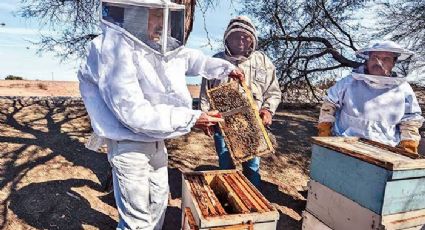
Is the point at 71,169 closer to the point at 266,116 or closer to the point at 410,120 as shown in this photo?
the point at 266,116

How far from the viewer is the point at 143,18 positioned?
2.09 metres

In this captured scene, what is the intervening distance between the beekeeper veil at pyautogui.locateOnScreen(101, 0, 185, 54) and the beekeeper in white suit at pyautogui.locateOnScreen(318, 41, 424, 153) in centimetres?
164

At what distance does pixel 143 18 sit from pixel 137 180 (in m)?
1.03

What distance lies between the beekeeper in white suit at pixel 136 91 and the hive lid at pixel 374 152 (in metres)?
0.92

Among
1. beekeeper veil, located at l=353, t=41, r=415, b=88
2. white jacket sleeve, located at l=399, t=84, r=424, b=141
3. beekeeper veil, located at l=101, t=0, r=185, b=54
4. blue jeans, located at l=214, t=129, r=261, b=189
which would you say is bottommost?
blue jeans, located at l=214, t=129, r=261, b=189

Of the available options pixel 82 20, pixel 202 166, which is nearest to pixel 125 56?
pixel 202 166

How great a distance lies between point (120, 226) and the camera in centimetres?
232

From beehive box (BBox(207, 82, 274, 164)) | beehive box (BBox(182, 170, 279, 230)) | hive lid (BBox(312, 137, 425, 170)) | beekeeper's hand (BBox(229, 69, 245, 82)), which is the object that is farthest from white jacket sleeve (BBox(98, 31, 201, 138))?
hive lid (BBox(312, 137, 425, 170))

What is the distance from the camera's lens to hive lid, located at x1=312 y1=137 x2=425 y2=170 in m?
2.02

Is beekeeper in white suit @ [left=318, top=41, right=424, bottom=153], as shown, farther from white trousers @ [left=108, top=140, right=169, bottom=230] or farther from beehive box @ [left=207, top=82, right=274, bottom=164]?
white trousers @ [left=108, top=140, right=169, bottom=230]

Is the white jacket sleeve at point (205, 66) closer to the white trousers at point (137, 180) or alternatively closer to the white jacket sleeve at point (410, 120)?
the white trousers at point (137, 180)

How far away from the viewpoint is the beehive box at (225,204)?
193 cm

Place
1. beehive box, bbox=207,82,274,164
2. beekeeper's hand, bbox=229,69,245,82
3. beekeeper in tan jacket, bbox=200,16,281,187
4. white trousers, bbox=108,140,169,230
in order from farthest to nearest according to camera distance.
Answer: beekeeper in tan jacket, bbox=200,16,281,187
beekeeper's hand, bbox=229,69,245,82
beehive box, bbox=207,82,274,164
white trousers, bbox=108,140,169,230

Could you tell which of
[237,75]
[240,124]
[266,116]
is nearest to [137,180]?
[240,124]
